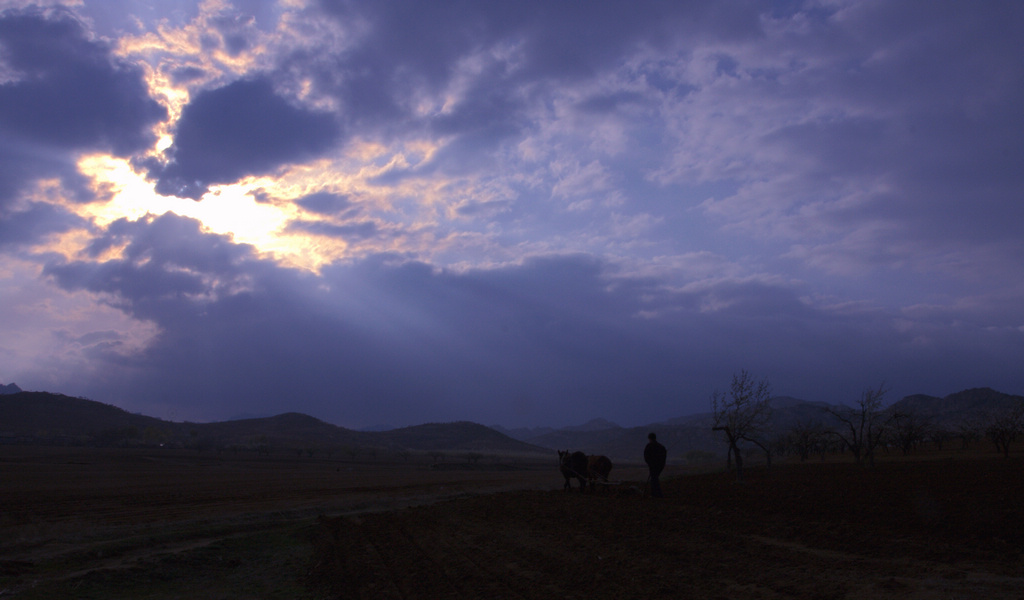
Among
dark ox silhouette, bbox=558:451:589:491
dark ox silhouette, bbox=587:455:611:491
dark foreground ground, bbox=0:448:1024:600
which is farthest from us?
dark ox silhouette, bbox=558:451:589:491

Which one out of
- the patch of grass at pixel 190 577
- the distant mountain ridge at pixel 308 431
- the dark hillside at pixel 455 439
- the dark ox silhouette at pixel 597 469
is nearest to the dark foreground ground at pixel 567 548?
the patch of grass at pixel 190 577

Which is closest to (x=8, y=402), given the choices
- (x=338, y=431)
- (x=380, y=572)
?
(x=338, y=431)

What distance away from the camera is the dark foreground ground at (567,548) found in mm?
8508

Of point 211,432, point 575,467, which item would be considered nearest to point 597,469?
point 575,467

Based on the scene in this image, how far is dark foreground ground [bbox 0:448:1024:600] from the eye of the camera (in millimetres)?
8508

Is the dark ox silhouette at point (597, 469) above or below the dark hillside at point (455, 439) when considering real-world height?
above

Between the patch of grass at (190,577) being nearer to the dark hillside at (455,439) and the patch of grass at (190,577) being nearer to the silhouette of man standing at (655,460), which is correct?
the silhouette of man standing at (655,460)

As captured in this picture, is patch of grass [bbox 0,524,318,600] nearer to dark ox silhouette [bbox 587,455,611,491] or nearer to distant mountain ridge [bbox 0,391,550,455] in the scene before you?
dark ox silhouette [bbox 587,455,611,491]

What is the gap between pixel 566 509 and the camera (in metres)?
17.1

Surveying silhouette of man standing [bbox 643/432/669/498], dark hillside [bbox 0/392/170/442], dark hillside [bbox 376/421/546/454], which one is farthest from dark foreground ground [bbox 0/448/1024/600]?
dark hillside [bbox 376/421/546/454]

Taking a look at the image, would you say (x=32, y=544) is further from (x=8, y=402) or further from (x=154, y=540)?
(x=8, y=402)

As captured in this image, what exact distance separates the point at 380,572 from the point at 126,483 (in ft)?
119

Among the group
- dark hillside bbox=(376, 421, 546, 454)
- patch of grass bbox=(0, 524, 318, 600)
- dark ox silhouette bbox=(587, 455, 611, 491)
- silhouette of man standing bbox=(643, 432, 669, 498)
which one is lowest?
dark hillside bbox=(376, 421, 546, 454)

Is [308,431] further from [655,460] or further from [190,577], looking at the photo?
[190,577]
